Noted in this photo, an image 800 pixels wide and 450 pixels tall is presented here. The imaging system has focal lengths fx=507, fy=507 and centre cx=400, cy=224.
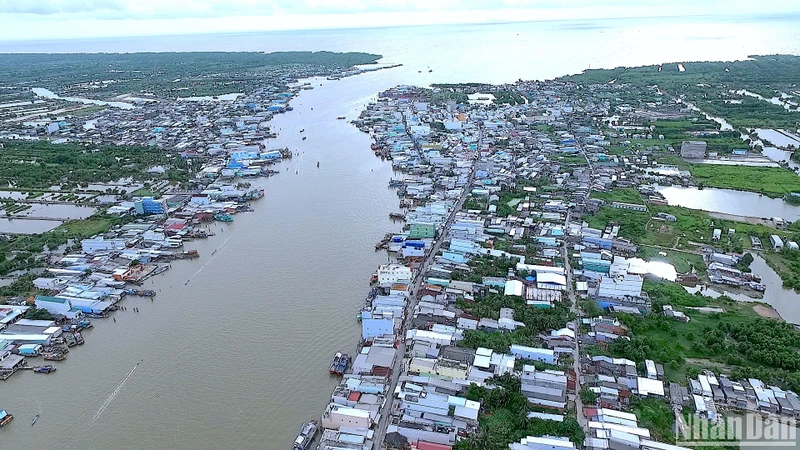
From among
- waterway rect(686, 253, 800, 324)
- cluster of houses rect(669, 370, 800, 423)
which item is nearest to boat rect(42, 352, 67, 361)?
cluster of houses rect(669, 370, 800, 423)

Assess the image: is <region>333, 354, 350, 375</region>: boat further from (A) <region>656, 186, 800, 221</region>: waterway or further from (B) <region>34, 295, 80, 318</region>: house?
(A) <region>656, 186, 800, 221</region>: waterway

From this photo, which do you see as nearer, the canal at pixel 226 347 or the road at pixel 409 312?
the road at pixel 409 312

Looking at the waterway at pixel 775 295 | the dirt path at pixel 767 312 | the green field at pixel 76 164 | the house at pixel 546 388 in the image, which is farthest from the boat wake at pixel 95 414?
the dirt path at pixel 767 312

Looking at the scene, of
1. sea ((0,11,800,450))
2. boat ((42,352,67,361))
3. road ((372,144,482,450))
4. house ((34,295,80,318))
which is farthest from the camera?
house ((34,295,80,318))

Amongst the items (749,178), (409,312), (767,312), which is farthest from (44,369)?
(749,178)

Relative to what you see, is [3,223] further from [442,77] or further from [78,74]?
[78,74]

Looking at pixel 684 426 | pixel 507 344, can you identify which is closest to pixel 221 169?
pixel 507 344

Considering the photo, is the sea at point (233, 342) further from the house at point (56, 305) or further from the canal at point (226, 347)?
the house at point (56, 305)

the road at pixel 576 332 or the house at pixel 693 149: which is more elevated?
the house at pixel 693 149
